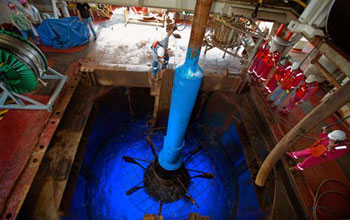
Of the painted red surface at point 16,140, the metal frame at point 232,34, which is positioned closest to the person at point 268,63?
the metal frame at point 232,34

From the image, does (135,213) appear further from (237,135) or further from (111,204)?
(237,135)

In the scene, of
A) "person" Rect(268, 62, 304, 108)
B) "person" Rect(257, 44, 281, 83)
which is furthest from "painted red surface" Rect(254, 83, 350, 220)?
"person" Rect(257, 44, 281, 83)

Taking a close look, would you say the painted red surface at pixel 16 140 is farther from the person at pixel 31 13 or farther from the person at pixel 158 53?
the person at pixel 31 13

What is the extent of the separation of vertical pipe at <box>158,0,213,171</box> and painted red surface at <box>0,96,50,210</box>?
10.0ft

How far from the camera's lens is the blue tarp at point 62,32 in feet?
20.6

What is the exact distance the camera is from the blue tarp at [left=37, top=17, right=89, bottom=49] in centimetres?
628

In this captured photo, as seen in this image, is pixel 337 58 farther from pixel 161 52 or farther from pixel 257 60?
pixel 161 52

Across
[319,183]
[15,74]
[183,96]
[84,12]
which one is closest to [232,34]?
[183,96]

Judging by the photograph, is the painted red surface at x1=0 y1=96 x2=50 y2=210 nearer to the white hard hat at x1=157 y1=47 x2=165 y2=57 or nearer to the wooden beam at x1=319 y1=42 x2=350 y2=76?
the white hard hat at x1=157 y1=47 x2=165 y2=57

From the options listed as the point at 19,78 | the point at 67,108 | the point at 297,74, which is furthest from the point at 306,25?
the point at 19,78

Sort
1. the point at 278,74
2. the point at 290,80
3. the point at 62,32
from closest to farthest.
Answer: the point at 290,80, the point at 278,74, the point at 62,32

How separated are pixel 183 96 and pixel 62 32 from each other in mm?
6651

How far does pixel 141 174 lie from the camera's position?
544 cm

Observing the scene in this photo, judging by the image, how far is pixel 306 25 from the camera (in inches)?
148
